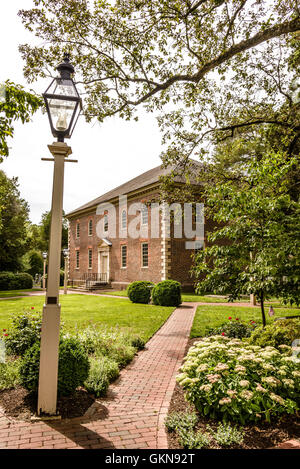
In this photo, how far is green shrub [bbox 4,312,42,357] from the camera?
5.29m

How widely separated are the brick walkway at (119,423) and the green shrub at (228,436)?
58cm

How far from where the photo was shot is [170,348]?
7.72 meters

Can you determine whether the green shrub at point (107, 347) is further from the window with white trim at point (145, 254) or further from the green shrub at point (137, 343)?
the window with white trim at point (145, 254)

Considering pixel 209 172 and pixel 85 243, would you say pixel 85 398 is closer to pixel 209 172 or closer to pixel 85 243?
pixel 209 172

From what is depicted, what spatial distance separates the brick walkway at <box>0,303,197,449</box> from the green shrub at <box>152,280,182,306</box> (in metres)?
9.94

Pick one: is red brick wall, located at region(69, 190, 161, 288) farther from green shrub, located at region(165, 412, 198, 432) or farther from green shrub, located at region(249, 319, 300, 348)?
green shrub, located at region(165, 412, 198, 432)

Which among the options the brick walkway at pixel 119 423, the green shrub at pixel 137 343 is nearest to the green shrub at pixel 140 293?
the green shrub at pixel 137 343

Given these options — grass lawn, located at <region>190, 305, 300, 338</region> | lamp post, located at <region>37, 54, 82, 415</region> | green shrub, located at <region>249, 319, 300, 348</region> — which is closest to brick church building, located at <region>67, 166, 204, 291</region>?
grass lawn, located at <region>190, 305, 300, 338</region>

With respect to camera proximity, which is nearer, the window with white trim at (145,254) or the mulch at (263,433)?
the mulch at (263,433)

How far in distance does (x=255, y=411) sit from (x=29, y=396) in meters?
3.08

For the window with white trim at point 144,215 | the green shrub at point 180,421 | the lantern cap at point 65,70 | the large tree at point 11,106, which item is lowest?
the green shrub at point 180,421

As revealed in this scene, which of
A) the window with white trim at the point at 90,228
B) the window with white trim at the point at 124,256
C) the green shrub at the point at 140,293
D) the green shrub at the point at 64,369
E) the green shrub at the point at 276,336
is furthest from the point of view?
the window with white trim at the point at 90,228

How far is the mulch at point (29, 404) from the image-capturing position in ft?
12.9
